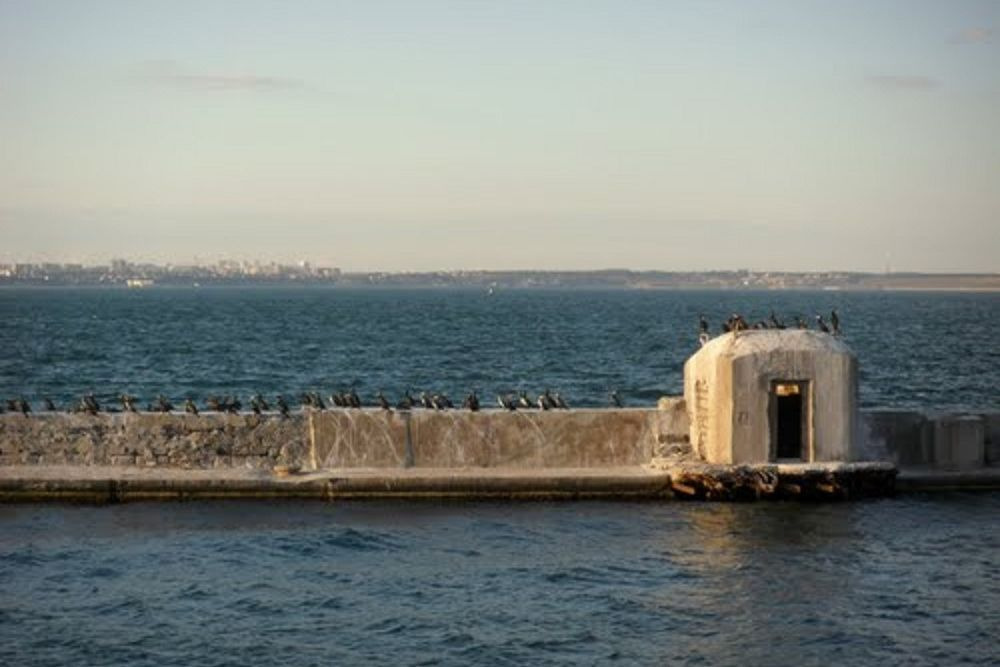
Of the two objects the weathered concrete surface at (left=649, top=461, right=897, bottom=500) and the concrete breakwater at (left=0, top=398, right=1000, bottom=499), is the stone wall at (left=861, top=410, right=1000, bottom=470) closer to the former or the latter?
the concrete breakwater at (left=0, top=398, right=1000, bottom=499)

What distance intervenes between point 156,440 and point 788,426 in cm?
1204

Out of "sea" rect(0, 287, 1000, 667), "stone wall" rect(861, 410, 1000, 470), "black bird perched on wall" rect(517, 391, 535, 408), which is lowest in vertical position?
"sea" rect(0, 287, 1000, 667)

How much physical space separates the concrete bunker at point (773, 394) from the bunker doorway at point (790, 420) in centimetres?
2

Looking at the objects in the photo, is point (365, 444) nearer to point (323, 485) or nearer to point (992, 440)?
point (323, 485)

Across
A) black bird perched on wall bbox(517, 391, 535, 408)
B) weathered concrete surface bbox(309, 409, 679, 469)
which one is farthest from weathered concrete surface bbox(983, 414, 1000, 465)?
black bird perched on wall bbox(517, 391, 535, 408)

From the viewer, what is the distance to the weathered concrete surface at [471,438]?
30344mm

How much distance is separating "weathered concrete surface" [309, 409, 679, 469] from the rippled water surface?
1656 millimetres

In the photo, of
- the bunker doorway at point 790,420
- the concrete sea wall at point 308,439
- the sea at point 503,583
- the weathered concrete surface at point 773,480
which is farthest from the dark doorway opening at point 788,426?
the concrete sea wall at point 308,439

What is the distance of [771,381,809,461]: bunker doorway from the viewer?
98.0 ft

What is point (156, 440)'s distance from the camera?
30.3m

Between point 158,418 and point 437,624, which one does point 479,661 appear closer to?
point 437,624

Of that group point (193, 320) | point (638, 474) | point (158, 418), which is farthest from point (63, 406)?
point (193, 320)

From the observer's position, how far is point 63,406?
52.9 metres

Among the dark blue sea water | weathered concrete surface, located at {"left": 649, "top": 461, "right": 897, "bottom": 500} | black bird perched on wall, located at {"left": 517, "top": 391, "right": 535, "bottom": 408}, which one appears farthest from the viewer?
the dark blue sea water
